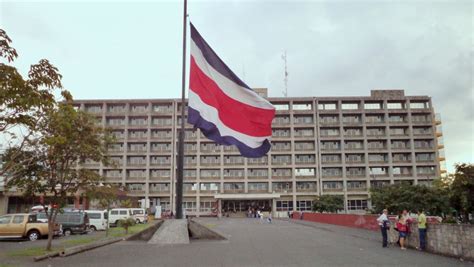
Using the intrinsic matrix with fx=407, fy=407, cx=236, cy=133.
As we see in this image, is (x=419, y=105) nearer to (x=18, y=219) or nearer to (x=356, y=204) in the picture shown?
(x=356, y=204)

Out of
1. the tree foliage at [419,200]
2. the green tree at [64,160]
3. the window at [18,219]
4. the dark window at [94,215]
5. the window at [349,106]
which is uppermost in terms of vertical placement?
the window at [349,106]

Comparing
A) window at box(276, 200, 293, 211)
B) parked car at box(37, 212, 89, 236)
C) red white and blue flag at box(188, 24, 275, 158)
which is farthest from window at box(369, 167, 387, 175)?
red white and blue flag at box(188, 24, 275, 158)

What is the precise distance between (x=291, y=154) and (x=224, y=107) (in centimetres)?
6621

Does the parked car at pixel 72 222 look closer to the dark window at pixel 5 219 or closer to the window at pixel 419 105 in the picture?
the dark window at pixel 5 219

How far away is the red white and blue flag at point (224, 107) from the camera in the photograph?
1441cm

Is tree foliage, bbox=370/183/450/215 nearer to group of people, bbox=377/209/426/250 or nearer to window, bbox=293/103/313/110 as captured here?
group of people, bbox=377/209/426/250

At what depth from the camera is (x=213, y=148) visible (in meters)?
80.2

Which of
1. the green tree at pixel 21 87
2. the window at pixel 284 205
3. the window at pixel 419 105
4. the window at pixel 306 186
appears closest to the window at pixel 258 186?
the window at pixel 284 205

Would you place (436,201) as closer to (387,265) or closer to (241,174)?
(387,265)

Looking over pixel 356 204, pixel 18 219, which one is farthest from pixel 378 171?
pixel 18 219

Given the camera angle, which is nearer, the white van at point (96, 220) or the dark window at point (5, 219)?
the dark window at point (5, 219)

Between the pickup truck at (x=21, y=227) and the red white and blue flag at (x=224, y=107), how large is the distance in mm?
14513

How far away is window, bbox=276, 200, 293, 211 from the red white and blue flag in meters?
65.3

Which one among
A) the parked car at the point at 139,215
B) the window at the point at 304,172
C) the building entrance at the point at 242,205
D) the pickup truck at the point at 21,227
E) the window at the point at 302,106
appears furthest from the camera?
the window at the point at 302,106
